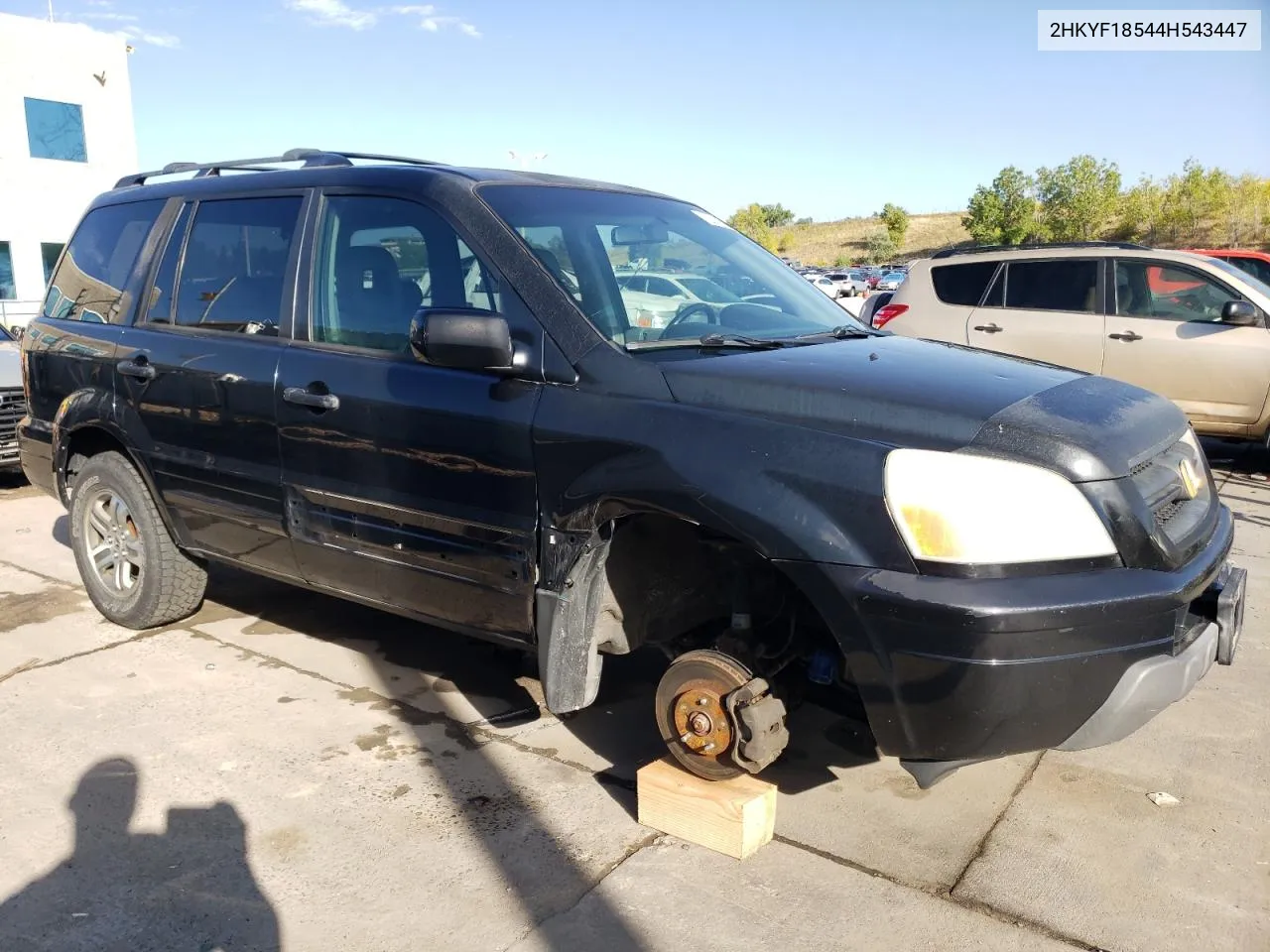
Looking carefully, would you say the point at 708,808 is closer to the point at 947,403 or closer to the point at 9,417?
the point at 947,403

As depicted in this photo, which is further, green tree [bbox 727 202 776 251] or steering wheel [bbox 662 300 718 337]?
green tree [bbox 727 202 776 251]

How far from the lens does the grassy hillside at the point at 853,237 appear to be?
81062 mm

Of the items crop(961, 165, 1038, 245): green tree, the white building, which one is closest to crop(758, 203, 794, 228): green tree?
crop(961, 165, 1038, 245): green tree

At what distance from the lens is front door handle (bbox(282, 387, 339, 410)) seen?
3.64 m

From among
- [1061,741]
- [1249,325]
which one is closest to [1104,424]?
[1061,741]

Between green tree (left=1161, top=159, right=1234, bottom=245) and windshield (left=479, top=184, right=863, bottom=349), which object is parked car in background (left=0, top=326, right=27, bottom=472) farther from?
green tree (left=1161, top=159, right=1234, bottom=245)

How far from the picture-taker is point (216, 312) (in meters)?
4.25

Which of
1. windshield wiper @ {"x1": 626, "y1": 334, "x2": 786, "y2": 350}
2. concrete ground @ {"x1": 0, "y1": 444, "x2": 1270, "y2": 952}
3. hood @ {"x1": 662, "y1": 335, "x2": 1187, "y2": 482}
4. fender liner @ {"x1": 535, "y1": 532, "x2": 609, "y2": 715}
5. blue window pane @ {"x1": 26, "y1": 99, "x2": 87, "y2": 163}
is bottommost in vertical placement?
concrete ground @ {"x1": 0, "y1": 444, "x2": 1270, "y2": 952}

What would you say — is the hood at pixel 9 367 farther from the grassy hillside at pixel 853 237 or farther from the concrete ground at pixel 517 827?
the grassy hillside at pixel 853 237

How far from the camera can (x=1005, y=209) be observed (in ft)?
219

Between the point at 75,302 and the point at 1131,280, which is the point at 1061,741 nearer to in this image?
the point at 75,302

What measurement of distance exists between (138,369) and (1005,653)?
3.60m

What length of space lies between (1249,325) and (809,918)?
743 centimetres

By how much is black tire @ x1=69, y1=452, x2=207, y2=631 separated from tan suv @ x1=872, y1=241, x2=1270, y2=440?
583cm
